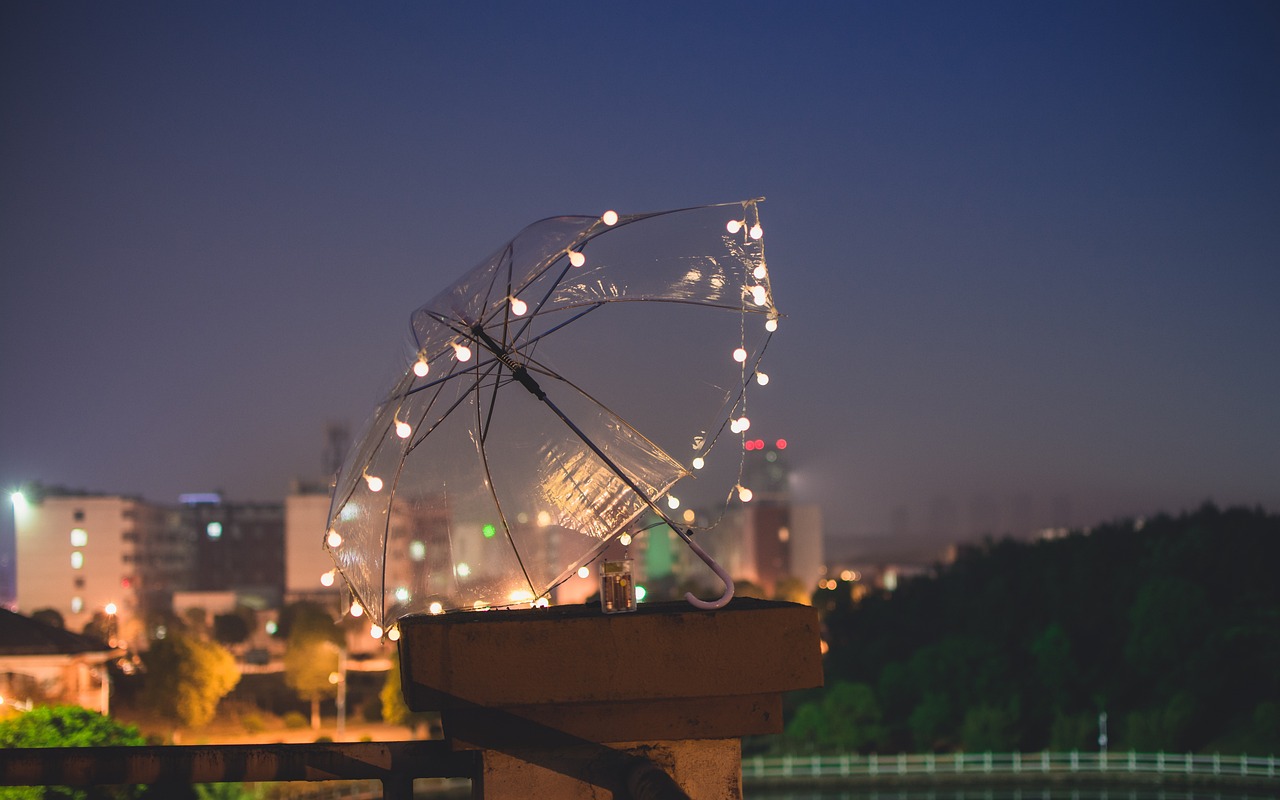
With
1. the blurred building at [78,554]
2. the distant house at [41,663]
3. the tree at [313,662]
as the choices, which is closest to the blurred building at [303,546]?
the blurred building at [78,554]

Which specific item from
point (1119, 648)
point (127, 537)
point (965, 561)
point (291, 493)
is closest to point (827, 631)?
point (965, 561)

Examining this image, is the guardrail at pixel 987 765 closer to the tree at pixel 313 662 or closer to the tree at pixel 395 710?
the tree at pixel 395 710

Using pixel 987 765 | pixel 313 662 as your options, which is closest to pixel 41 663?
pixel 313 662

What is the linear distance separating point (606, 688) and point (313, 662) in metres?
35.1

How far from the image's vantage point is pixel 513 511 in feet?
10.1

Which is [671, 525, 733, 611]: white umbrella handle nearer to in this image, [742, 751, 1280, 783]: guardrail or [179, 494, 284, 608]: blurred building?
[742, 751, 1280, 783]: guardrail

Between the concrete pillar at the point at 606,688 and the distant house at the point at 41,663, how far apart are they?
554 inches

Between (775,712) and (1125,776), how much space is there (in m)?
30.0

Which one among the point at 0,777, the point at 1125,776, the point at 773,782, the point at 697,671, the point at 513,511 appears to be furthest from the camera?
the point at 773,782

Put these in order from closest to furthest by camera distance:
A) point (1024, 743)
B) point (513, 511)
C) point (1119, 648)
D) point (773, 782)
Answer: point (513, 511) → point (773, 782) → point (1024, 743) → point (1119, 648)

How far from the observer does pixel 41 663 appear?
15.4 metres

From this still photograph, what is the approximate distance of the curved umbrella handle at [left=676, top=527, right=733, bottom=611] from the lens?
1914 millimetres

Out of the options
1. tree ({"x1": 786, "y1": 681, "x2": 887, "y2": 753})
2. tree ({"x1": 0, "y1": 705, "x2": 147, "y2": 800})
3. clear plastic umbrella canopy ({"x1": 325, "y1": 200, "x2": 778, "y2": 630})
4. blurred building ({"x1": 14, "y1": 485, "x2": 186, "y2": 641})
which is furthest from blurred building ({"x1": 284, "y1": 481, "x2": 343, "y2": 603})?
clear plastic umbrella canopy ({"x1": 325, "y1": 200, "x2": 778, "y2": 630})

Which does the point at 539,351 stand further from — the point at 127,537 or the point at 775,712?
the point at 127,537
